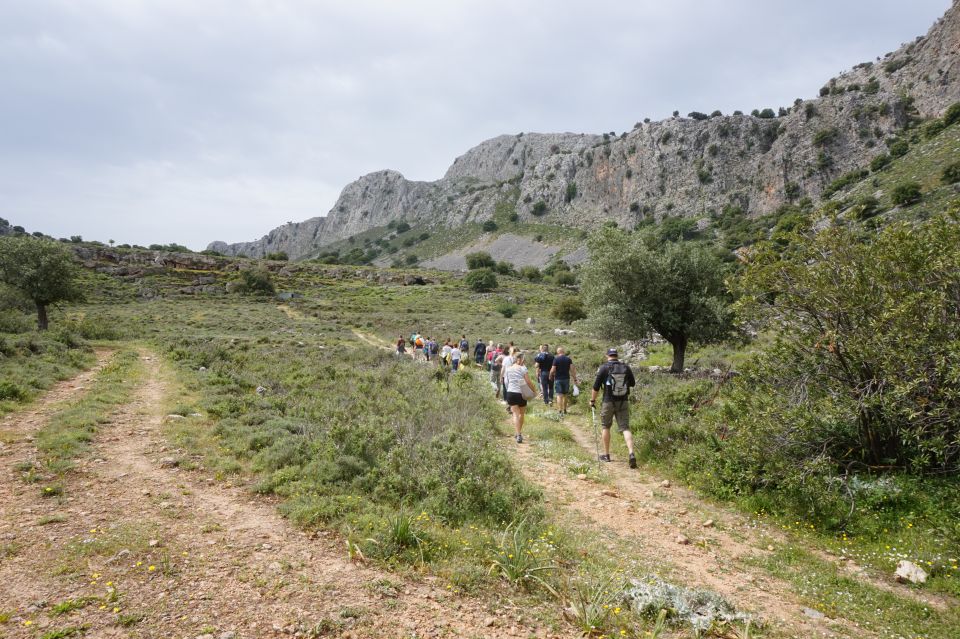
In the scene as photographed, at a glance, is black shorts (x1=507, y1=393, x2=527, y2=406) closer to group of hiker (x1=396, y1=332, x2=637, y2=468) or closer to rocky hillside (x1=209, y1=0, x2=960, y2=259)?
group of hiker (x1=396, y1=332, x2=637, y2=468)

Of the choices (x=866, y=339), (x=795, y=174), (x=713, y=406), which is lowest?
(x=713, y=406)

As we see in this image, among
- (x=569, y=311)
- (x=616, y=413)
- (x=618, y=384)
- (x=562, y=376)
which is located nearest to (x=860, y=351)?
(x=618, y=384)

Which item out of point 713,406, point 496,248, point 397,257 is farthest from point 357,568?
point 397,257

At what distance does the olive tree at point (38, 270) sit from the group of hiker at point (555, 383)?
22.6m

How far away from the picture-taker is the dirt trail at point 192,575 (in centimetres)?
370

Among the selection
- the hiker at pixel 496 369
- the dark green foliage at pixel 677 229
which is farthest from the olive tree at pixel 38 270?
the dark green foliage at pixel 677 229

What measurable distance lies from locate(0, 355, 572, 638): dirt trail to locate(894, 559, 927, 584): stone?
4472 mm

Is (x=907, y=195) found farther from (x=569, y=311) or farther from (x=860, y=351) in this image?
(x=860, y=351)

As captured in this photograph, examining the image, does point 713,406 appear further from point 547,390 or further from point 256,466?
point 256,466

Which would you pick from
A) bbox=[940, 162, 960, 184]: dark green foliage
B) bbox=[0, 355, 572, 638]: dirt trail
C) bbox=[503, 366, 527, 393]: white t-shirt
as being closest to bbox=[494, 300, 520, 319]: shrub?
bbox=[503, 366, 527, 393]: white t-shirt

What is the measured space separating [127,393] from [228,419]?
15.7 ft

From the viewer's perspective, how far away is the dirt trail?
370 cm

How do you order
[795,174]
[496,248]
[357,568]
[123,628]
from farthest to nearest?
[496,248], [795,174], [357,568], [123,628]

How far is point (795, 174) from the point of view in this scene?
96500 mm
